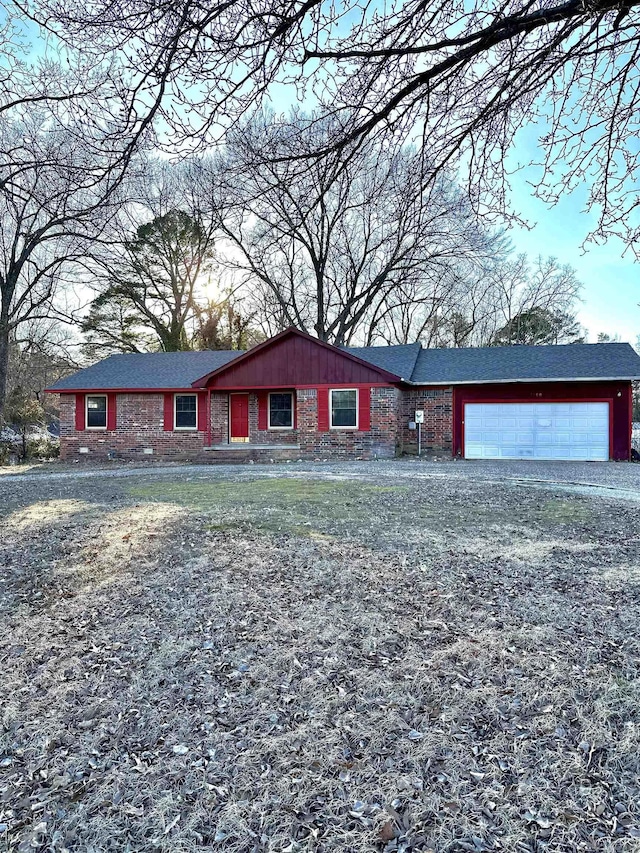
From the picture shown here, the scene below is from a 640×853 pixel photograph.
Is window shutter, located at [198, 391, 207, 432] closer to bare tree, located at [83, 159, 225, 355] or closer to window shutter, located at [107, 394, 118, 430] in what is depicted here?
window shutter, located at [107, 394, 118, 430]

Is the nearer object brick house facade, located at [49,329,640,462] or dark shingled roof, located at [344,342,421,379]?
brick house facade, located at [49,329,640,462]

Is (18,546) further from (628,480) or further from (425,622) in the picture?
(628,480)

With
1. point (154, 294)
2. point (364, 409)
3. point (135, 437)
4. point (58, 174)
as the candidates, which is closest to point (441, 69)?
point (58, 174)

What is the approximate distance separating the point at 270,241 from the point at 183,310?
70.8ft

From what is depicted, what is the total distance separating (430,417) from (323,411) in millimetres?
3505

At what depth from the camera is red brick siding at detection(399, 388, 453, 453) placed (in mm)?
15695

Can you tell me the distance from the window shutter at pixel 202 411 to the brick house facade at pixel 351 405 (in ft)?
0.12

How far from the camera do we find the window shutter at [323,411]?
15.6 metres

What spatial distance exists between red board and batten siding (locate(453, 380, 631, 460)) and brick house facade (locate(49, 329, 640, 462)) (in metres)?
0.03

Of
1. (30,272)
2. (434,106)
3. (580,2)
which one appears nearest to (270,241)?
(434,106)

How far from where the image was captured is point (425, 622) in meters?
3.11

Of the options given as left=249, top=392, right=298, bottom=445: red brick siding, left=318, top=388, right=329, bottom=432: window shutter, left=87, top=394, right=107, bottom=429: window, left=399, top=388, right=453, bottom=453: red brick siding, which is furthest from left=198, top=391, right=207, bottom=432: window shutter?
left=399, top=388, right=453, bottom=453: red brick siding

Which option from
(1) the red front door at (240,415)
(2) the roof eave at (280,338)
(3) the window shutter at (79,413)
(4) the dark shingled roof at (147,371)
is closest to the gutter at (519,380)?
(2) the roof eave at (280,338)

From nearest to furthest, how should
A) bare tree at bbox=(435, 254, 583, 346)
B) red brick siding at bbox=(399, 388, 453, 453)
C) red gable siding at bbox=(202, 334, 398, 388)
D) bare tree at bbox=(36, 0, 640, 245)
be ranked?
bare tree at bbox=(36, 0, 640, 245), red gable siding at bbox=(202, 334, 398, 388), red brick siding at bbox=(399, 388, 453, 453), bare tree at bbox=(435, 254, 583, 346)
